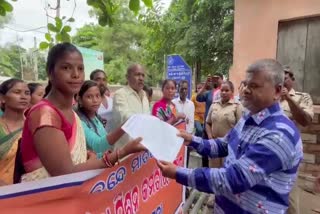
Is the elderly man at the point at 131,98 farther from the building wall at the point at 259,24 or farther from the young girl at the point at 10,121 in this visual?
the building wall at the point at 259,24

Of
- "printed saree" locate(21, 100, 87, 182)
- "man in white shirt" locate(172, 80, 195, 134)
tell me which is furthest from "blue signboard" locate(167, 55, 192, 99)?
"printed saree" locate(21, 100, 87, 182)

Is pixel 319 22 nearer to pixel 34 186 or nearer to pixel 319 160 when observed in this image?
pixel 319 160

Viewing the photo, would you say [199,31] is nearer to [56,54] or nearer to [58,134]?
[56,54]

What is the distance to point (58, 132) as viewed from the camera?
4.82 ft

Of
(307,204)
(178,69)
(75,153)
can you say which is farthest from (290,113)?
(178,69)

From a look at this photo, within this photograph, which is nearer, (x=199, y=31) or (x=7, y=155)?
(x=7, y=155)

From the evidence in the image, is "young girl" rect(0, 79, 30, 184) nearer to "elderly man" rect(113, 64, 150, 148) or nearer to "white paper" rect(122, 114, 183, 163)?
"elderly man" rect(113, 64, 150, 148)

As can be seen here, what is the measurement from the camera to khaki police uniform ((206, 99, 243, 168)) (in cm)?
458

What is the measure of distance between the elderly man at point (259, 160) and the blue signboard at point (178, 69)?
235 inches

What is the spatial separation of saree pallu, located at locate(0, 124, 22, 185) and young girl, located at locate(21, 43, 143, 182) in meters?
1.03

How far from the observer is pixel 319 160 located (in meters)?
5.42

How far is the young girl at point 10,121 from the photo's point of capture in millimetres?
2547

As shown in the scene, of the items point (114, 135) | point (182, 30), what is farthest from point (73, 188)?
point (182, 30)

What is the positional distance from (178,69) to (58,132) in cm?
668
